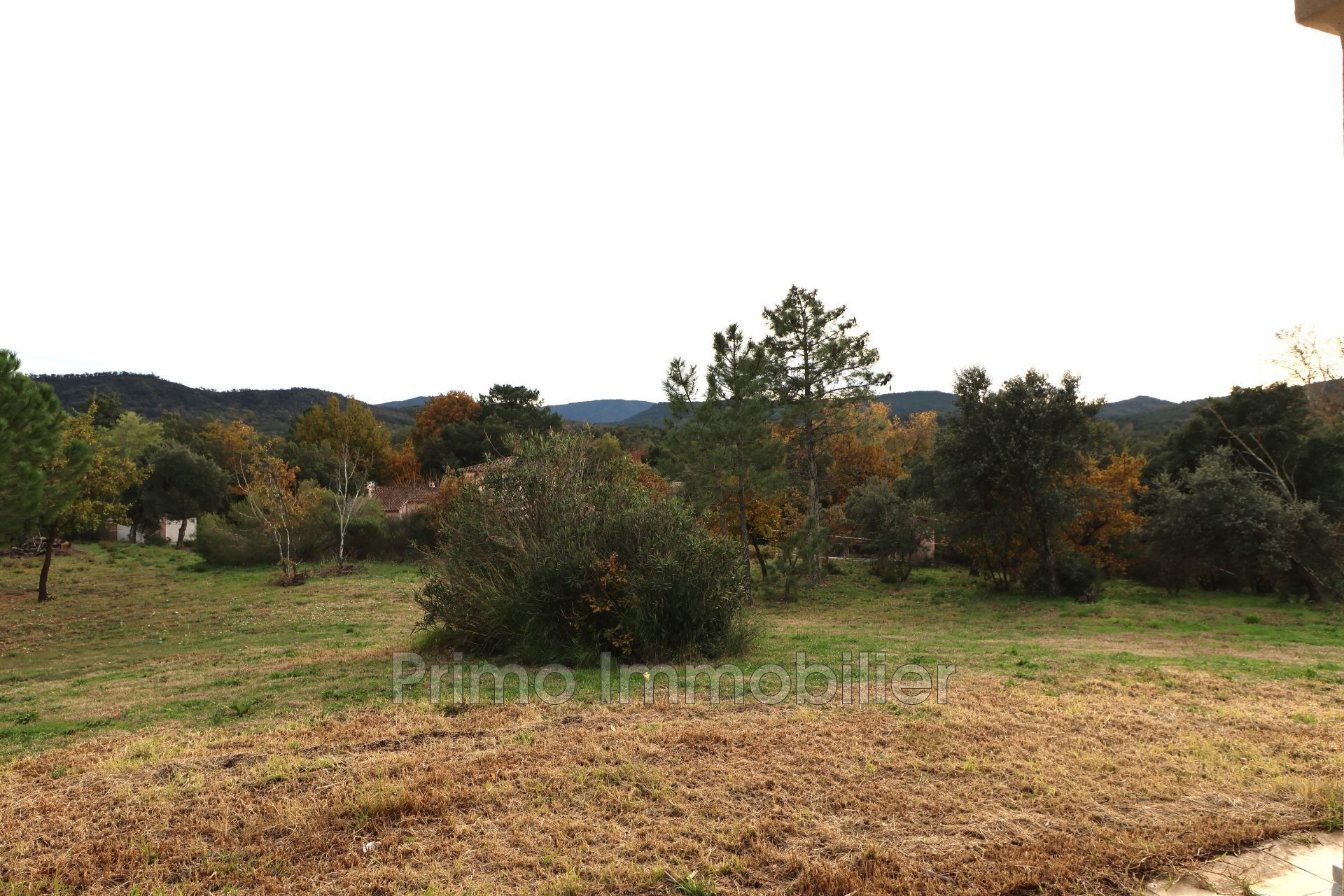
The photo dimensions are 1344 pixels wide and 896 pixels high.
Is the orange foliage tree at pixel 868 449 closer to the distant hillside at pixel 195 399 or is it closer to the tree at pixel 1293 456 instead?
the tree at pixel 1293 456

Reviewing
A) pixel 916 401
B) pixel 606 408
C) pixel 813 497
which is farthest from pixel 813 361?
pixel 606 408

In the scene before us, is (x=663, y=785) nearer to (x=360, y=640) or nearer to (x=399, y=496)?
(x=360, y=640)

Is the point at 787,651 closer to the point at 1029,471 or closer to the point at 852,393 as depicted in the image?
the point at 1029,471

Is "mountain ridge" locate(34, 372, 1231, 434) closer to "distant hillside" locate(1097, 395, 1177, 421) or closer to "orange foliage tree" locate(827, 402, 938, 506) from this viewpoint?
"distant hillside" locate(1097, 395, 1177, 421)

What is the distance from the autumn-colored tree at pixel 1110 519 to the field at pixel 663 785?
48.5 feet

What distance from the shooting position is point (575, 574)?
8.74 meters

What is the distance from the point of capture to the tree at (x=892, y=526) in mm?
24453

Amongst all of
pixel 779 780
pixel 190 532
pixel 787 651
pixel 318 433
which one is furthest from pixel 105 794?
pixel 318 433

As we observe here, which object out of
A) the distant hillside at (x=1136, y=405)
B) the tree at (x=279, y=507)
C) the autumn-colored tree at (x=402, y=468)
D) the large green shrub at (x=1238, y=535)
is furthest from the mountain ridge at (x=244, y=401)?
the large green shrub at (x=1238, y=535)

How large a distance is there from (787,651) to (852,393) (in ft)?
53.5

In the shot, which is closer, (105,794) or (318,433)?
(105,794)

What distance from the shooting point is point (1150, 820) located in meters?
3.60

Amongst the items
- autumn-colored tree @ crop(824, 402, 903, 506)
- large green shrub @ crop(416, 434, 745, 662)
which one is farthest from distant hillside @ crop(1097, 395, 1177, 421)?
large green shrub @ crop(416, 434, 745, 662)

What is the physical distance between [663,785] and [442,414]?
2176 inches
